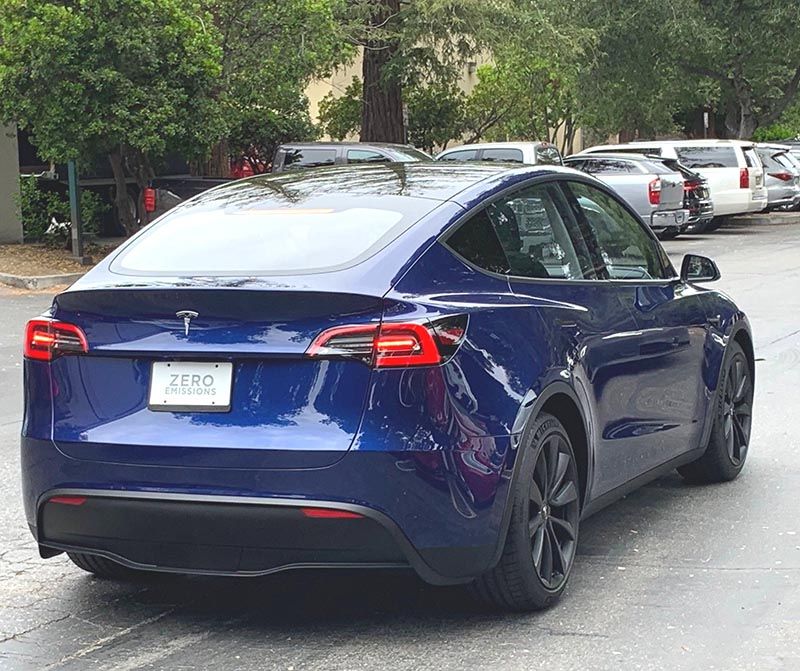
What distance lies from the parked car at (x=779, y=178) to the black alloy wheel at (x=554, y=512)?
90.2 ft

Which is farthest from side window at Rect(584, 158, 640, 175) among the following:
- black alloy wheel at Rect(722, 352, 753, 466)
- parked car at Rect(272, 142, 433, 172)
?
black alloy wheel at Rect(722, 352, 753, 466)

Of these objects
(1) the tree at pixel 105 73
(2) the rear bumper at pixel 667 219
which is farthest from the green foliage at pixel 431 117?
(1) the tree at pixel 105 73

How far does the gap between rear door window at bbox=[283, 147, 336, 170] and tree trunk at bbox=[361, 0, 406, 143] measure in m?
5.48

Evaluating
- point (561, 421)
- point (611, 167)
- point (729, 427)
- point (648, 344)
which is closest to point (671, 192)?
point (611, 167)

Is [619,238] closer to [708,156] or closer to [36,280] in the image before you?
[36,280]

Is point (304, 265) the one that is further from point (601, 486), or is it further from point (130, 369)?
point (601, 486)

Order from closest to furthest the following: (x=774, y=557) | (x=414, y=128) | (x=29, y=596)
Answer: (x=29, y=596) → (x=774, y=557) → (x=414, y=128)

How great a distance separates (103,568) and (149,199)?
14717mm

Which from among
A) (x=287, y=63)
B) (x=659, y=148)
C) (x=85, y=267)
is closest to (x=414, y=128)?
(x=659, y=148)

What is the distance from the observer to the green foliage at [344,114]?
1326 inches

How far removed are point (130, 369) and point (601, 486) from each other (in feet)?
6.79

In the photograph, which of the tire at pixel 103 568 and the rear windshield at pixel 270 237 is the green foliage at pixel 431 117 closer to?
the rear windshield at pixel 270 237

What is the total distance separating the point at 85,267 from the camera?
64.7 feet

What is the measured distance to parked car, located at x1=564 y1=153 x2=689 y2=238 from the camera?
24.1 metres
